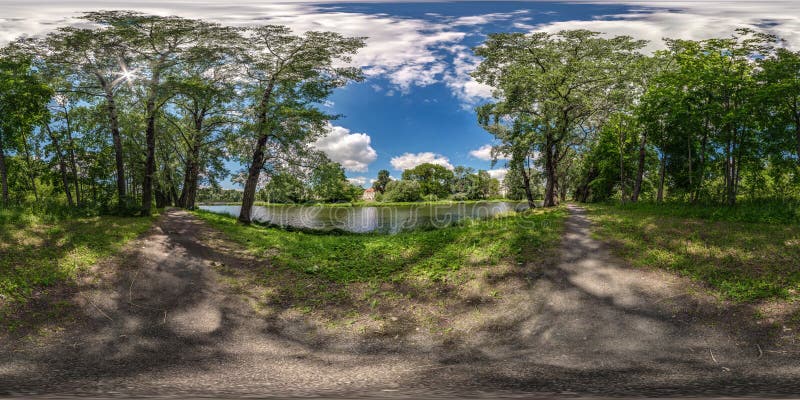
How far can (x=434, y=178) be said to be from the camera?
3944 cm

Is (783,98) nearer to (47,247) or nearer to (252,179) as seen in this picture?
(252,179)

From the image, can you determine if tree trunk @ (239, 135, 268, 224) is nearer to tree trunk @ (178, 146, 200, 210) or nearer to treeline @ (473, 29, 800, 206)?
tree trunk @ (178, 146, 200, 210)

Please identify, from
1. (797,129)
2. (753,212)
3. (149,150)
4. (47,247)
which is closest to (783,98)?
(797,129)

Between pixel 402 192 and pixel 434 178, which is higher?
pixel 434 178

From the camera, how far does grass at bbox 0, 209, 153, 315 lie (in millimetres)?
5699

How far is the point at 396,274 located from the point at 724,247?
7004 mm

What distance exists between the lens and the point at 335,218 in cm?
2103

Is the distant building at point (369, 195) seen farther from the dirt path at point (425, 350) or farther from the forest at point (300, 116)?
the dirt path at point (425, 350)

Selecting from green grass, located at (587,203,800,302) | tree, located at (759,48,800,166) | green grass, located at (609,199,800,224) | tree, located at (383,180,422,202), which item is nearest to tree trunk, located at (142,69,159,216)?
green grass, located at (587,203,800,302)

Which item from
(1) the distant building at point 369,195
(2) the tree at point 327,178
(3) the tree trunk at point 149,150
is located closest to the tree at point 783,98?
(2) the tree at point 327,178

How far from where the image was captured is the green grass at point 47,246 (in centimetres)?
578

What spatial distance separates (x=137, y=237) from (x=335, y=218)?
1258 cm

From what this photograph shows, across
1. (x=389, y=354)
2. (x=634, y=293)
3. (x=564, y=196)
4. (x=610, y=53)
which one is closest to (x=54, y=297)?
(x=389, y=354)

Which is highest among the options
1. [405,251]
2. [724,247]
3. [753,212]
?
[753,212]
